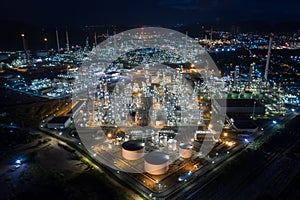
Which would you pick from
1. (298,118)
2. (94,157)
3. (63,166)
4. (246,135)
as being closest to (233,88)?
(298,118)

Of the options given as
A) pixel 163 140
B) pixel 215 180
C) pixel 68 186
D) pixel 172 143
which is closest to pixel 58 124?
pixel 68 186

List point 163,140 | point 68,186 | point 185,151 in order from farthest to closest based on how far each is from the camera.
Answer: point 163,140 → point 185,151 → point 68,186

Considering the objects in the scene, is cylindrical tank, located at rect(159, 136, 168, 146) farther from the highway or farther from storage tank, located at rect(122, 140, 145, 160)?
the highway

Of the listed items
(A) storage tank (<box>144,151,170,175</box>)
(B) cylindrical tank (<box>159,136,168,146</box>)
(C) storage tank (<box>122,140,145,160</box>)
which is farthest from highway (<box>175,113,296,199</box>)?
(B) cylindrical tank (<box>159,136,168,146</box>)

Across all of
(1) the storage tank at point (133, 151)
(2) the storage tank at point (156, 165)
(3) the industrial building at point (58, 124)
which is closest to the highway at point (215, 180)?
(2) the storage tank at point (156, 165)

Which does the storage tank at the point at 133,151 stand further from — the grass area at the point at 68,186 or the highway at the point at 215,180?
the highway at the point at 215,180

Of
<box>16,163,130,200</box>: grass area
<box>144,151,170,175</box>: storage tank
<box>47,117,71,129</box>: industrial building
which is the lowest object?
<box>16,163,130,200</box>: grass area

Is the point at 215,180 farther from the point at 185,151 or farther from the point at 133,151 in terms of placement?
the point at 133,151

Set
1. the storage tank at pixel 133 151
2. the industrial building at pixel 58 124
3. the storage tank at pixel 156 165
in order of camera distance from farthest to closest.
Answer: the industrial building at pixel 58 124, the storage tank at pixel 133 151, the storage tank at pixel 156 165

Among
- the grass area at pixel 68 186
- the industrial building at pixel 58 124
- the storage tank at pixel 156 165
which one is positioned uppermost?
the industrial building at pixel 58 124

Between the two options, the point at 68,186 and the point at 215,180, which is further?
the point at 215,180

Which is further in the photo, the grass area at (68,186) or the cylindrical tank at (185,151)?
the cylindrical tank at (185,151)
